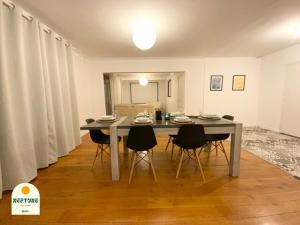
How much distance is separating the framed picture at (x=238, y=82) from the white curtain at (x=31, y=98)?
15.9ft

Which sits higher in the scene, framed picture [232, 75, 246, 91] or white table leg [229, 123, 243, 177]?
framed picture [232, 75, 246, 91]

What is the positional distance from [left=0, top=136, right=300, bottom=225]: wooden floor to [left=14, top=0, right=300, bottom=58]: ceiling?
7.79 feet

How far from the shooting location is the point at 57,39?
124 inches

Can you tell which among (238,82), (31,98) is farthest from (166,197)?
(238,82)

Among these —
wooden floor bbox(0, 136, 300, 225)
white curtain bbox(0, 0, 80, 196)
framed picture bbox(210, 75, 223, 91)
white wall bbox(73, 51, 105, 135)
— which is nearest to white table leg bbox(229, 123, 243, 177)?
wooden floor bbox(0, 136, 300, 225)

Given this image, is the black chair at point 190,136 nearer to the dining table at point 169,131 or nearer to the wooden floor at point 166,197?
the dining table at point 169,131

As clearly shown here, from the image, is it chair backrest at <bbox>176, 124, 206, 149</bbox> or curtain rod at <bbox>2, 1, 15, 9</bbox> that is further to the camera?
chair backrest at <bbox>176, 124, 206, 149</bbox>

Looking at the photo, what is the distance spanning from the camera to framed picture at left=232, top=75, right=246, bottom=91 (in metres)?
5.28

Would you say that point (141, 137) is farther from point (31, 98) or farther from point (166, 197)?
point (31, 98)

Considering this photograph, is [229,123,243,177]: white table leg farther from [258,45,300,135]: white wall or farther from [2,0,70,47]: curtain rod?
[2,0,70,47]: curtain rod

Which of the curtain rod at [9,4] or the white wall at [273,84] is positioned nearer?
the curtain rod at [9,4]

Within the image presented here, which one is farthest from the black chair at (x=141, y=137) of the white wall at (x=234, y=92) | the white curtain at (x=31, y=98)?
the white wall at (x=234, y=92)

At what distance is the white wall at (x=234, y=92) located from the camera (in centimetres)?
524

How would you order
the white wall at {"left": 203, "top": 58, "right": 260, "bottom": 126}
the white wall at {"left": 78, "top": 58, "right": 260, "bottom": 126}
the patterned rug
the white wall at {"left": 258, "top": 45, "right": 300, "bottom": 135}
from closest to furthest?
the patterned rug
the white wall at {"left": 258, "top": 45, "right": 300, "bottom": 135}
the white wall at {"left": 78, "top": 58, "right": 260, "bottom": 126}
the white wall at {"left": 203, "top": 58, "right": 260, "bottom": 126}
